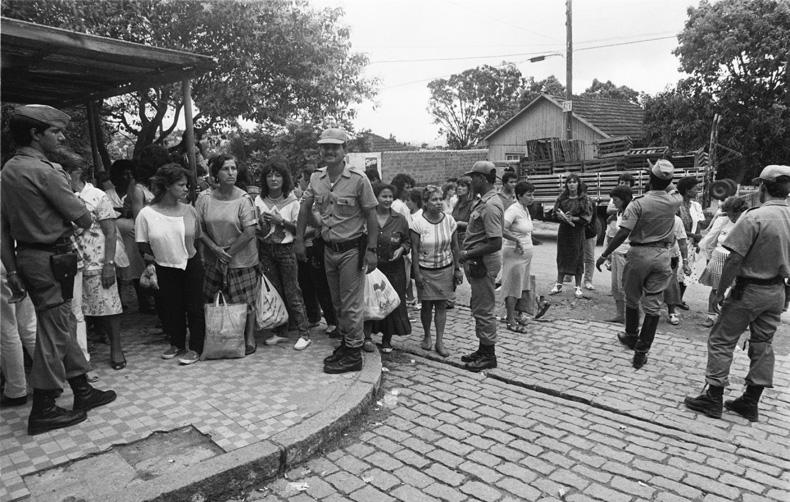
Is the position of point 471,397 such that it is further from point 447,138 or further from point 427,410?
point 447,138

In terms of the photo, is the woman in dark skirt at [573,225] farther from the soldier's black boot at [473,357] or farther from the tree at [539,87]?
the tree at [539,87]

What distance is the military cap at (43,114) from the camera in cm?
338

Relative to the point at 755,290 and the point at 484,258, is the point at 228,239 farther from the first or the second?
the point at 755,290

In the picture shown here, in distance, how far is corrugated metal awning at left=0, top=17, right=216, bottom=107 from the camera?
511 centimetres

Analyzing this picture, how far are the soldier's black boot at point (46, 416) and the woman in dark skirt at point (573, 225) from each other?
633 cm

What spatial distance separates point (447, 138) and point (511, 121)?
795 inches

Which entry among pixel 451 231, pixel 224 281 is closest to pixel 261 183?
pixel 224 281

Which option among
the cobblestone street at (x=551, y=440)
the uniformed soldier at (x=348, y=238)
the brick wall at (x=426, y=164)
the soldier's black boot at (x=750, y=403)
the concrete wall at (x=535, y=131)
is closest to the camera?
the cobblestone street at (x=551, y=440)

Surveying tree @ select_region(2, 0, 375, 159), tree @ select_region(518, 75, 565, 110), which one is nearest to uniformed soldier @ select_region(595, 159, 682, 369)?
tree @ select_region(2, 0, 375, 159)

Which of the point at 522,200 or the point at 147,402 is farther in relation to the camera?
the point at 522,200

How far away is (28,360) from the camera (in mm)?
4668

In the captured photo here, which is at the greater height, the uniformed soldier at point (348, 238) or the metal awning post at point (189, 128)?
the metal awning post at point (189, 128)

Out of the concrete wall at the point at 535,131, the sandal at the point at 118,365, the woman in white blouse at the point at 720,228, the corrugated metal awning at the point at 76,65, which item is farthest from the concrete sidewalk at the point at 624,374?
the concrete wall at the point at 535,131

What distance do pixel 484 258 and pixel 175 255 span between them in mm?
2791
